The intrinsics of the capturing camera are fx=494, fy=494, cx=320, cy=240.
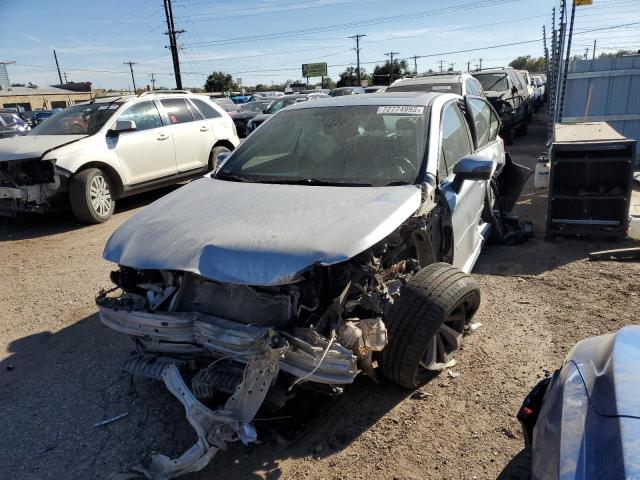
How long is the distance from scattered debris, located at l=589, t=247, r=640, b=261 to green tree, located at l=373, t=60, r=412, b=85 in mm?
55498

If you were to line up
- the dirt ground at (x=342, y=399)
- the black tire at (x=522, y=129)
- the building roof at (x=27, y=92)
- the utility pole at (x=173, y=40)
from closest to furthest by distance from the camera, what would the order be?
the dirt ground at (x=342, y=399) → the black tire at (x=522, y=129) → the utility pole at (x=173, y=40) → the building roof at (x=27, y=92)

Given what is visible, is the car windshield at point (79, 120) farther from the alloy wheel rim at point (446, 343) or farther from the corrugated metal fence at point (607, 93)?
the corrugated metal fence at point (607, 93)

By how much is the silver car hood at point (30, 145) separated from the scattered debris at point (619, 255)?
277 inches

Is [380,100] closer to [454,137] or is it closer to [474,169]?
[454,137]

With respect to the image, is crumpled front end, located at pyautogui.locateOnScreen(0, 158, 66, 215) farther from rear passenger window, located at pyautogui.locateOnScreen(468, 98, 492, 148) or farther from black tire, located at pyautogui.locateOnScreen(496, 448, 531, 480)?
black tire, located at pyautogui.locateOnScreen(496, 448, 531, 480)

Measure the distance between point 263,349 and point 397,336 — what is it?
2.79 feet

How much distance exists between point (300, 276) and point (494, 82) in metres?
13.9

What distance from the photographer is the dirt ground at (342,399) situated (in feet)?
8.57

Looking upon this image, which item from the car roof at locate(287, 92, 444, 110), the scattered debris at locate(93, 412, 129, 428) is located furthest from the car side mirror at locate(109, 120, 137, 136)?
the scattered debris at locate(93, 412, 129, 428)

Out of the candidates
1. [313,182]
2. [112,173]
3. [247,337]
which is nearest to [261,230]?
[247,337]

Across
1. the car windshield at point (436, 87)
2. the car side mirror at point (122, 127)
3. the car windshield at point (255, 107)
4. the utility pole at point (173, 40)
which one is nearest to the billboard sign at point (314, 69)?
the utility pole at point (173, 40)

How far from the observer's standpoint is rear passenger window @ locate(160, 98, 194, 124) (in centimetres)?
858

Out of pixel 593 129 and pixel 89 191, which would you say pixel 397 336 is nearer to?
pixel 593 129

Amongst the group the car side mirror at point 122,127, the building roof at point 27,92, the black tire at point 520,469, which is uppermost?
the building roof at point 27,92
